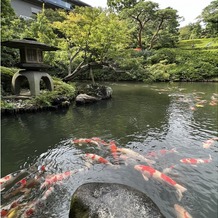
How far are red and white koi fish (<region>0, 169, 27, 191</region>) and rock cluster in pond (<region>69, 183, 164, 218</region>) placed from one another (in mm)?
2404

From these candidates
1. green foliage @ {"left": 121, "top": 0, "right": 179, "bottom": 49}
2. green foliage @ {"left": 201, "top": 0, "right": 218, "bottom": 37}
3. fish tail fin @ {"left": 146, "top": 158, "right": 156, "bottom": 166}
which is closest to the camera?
fish tail fin @ {"left": 146, "top": 158, "right": 156, "bottom": 166}

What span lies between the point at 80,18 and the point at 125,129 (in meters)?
8.78

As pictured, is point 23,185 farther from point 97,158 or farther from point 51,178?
point 97,158

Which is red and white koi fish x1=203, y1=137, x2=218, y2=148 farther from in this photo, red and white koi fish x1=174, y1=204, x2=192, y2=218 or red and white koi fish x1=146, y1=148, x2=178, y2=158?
red and white koi fish x1=174, y1=204, x2=192, y2=218

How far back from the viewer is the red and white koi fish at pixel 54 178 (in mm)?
5109

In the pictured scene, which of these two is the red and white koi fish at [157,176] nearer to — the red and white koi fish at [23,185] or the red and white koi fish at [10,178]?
the red and white koi fish at [23,185]

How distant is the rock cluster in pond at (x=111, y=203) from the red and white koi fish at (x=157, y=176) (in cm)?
157

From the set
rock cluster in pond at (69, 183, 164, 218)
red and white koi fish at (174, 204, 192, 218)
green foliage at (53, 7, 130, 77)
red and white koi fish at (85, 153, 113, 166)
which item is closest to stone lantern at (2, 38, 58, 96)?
green foliage at (53, 7, 130, 77)

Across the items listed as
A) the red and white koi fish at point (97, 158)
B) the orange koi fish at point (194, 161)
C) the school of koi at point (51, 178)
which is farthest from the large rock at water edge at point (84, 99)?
the orange koi fish at point (194, 161)

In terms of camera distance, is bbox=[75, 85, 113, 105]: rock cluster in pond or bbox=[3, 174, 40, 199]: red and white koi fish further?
bbox=[75, 85, 113, 105]: rock cluster in pond

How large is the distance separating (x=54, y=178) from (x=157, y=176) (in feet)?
8.60

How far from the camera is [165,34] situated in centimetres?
3638

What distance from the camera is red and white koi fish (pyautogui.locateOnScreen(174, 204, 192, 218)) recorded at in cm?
418

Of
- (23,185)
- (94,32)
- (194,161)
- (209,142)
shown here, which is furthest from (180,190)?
(94,32)
